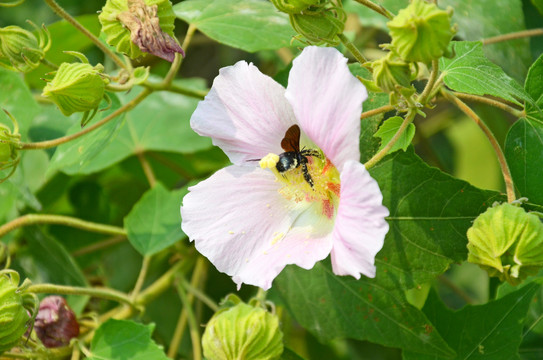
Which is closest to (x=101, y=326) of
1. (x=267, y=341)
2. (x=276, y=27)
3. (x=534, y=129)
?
(x=267, y=341)

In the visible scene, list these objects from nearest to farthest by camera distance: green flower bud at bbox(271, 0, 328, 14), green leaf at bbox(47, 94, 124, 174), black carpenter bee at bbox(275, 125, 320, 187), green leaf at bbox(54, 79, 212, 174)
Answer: green flower bud at bbox(271, 0, 328, 14), black carpenter bee at bbox(275, 125, 320, 187), green leaf at bbox(47, 94, 124, 174), green leaf at bbox(54, 79, 212, 174)

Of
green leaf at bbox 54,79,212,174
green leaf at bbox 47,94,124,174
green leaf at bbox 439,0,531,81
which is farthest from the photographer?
green leaf at bbox 54,79,212,174

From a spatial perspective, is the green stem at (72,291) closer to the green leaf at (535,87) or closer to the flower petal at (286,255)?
the flower petal at (286,255)

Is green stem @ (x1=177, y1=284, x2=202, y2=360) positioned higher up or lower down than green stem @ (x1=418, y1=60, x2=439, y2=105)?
lower down

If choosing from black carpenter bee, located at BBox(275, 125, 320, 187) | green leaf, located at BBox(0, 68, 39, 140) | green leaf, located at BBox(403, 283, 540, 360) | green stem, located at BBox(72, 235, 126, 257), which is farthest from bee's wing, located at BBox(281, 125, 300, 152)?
green stem, located at BBox(72, 235, 126, 257)

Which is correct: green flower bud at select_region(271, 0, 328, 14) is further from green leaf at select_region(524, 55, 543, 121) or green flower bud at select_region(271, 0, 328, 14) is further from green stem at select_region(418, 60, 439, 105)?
green leaf at select_region(524, 55, 543, 121)

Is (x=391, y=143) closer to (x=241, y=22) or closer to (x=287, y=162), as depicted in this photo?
(x=287, y=162)

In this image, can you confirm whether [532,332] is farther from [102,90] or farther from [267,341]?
[102,90]
